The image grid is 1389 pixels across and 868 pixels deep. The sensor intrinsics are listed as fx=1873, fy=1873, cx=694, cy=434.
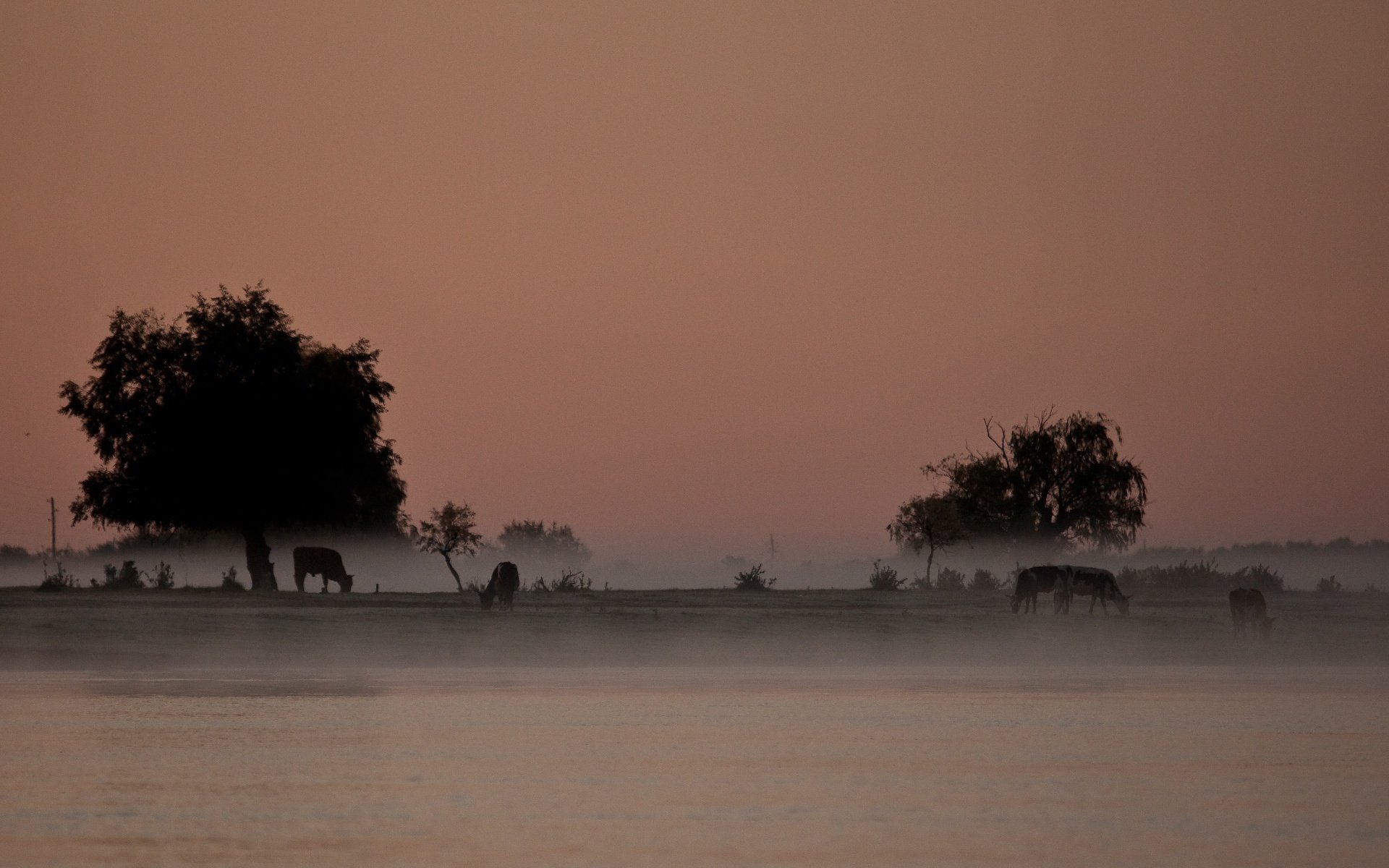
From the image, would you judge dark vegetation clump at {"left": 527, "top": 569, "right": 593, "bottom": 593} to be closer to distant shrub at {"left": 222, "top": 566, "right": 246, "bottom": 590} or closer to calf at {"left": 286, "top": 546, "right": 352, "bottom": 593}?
calf at {"left": 286, "top": 546, "right": 352, "bottom": 593}

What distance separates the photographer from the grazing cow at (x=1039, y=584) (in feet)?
172

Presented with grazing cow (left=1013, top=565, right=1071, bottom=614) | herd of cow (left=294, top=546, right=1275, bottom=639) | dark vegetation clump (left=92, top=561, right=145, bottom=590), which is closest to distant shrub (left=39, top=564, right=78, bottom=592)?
dark vegetation clump (left=92, top=561, right=145, bottom=590)

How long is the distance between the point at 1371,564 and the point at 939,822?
78598 mm

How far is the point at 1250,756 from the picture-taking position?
2234 centimetres

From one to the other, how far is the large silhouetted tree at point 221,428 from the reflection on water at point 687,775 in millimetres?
27528

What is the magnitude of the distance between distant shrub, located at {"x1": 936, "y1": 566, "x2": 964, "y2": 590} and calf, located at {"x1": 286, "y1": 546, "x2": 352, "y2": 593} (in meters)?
21.2

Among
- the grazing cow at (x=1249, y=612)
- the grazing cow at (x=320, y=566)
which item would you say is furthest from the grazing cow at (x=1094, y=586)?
the grazing cow at (x=320, y=566)

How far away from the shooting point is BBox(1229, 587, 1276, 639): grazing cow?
155 feet

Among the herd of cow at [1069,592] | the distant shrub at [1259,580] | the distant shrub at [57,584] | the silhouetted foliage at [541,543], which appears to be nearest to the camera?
the herd of cow at [1069,592]

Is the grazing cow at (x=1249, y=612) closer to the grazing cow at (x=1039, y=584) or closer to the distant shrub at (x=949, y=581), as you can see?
the grazing cow at (x=1039, y=584)

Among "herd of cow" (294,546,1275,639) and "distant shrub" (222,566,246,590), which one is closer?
"herd of cow" (294,546,1275,639)

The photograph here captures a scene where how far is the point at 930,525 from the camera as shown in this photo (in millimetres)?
77562

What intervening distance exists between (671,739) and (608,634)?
21504 millimetres

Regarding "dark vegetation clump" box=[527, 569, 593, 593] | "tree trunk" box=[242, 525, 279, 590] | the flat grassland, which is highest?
"tree trunk" box=[242, 525, 279, 590]
